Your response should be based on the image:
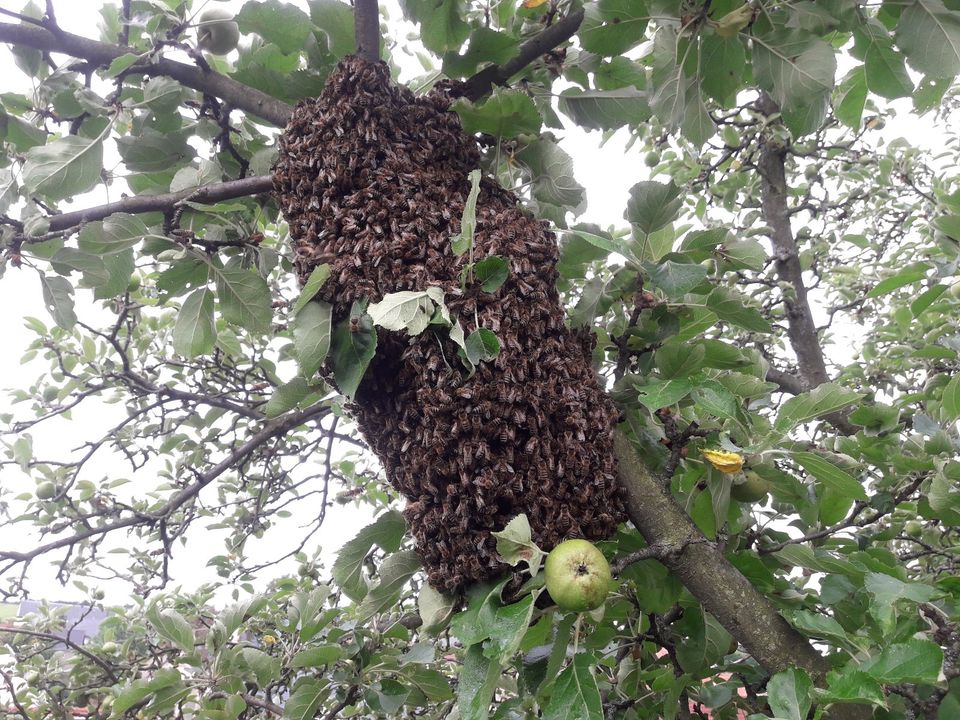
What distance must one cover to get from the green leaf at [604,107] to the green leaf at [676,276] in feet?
2.05

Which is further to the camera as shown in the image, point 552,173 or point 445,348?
point 552,173

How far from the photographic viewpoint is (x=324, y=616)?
2.23 metres

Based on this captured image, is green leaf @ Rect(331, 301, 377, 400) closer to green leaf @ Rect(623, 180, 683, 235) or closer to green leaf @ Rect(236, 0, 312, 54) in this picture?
green leaf @ Rect(623, 180, 683, 235)

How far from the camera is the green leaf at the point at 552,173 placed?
5.98 feet

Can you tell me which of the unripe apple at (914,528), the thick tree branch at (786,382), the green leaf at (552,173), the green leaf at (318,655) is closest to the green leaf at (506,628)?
the green leaf at (318,655)

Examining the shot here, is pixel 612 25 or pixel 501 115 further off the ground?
pixel 612 25

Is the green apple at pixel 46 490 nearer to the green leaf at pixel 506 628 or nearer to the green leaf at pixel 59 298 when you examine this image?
the green leaf at pixel 59 298

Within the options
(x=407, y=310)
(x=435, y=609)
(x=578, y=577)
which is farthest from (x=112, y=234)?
(x=578, y=577)

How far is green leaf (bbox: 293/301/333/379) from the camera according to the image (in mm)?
1447

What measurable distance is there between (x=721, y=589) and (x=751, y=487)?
0.37 m

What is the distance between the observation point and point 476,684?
4.20 ft

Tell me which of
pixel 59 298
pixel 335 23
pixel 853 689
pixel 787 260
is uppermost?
pixel 787 260

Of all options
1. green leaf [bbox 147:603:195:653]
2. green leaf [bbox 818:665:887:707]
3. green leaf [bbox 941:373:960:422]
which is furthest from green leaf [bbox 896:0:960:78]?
green leaf [bbox 147:603:195:653]

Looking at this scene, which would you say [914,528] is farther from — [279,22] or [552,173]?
[279,22]
